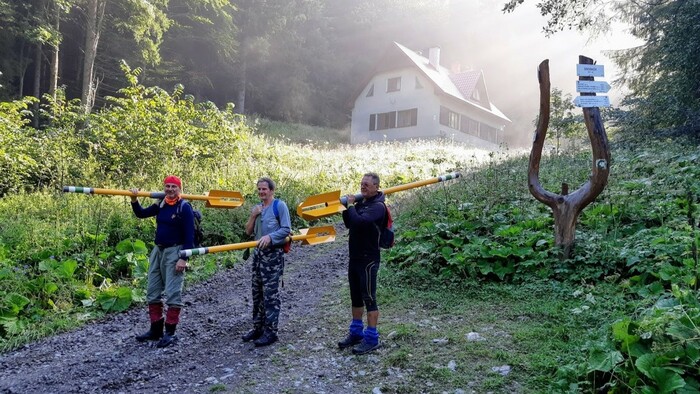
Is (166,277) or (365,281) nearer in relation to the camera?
(365,281)

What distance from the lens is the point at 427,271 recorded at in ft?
23.2

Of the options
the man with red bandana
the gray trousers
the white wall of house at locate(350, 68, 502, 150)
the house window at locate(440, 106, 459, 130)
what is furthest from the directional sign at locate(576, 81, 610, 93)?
the house window at locate(440, 106, 459, 130)

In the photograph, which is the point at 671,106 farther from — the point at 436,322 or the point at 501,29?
the point at 501,29

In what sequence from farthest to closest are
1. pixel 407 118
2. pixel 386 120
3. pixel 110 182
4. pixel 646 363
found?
1. pixel 386 120
2. pixel 407 118
3. pixel 110 182
4. pixel 646 363

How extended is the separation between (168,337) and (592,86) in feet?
19.5

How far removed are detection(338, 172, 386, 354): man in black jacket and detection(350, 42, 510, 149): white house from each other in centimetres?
2907

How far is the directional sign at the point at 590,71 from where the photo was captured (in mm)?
6355

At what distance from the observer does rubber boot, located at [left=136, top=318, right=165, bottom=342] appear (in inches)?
233

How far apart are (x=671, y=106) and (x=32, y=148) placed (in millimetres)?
15751

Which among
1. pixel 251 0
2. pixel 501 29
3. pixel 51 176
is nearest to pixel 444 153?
pixel 51 176

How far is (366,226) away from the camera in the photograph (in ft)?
16.7

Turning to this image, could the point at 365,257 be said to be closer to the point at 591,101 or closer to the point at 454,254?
the point at 454,254

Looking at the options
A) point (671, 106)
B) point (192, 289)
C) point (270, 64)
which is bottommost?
point (192, 289)

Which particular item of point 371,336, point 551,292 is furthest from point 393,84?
point 371,336
